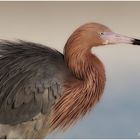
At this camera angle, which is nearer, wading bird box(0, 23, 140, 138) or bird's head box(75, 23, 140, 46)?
wading bird box(0, 23, 140, 138)

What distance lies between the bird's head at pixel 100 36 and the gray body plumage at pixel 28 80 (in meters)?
0.13

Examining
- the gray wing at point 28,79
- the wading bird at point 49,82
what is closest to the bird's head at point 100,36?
the wading bird at point 49,82

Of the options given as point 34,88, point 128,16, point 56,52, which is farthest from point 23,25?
point 128,16

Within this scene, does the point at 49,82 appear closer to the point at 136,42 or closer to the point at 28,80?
the point at 28,80

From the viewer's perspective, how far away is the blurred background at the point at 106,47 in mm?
1613

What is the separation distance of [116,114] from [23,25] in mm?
492

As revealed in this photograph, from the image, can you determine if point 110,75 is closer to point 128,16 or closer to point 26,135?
point 128,16

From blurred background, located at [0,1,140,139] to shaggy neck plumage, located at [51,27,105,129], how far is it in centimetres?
4

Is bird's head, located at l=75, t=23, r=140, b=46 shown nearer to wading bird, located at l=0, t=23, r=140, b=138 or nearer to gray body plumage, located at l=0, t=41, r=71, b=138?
wading bird, located at l=0, t=23, r=140, b=138

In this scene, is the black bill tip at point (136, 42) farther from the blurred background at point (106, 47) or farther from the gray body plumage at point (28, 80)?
the gray body plumage at point (28, 80)

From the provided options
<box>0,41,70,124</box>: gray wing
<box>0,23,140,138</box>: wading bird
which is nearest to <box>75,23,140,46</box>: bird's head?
<box>0,23,140,138</box>: wading bird

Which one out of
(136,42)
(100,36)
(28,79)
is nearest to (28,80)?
(28,79)

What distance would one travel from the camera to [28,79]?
1.54 meters

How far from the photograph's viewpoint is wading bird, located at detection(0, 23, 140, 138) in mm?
1503
